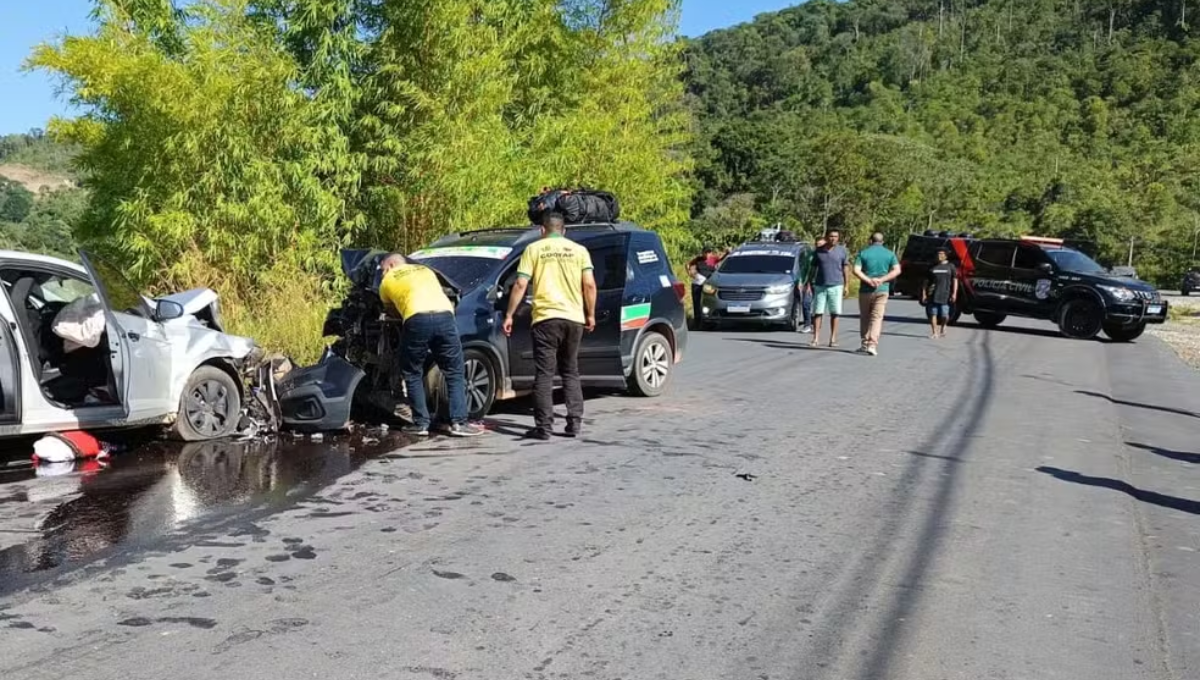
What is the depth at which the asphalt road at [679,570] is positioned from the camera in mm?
3787

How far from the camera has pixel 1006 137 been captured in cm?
8712

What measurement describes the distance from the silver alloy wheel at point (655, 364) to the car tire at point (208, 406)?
4.00m

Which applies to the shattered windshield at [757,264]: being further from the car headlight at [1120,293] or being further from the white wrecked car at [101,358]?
the white wrecked car at [101,358]

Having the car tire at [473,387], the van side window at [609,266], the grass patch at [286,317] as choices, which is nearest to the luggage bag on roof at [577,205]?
the van side window at [609,266]

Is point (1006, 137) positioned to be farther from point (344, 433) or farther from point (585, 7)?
point (344, 433)

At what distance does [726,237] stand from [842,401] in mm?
32273

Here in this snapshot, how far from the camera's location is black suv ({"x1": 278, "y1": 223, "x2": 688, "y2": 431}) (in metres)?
8.28

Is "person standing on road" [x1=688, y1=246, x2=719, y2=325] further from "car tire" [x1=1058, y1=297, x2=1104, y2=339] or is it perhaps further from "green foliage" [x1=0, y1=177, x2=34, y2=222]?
"green foliage" [x1=0, y1=177, x2=34, y2=222]

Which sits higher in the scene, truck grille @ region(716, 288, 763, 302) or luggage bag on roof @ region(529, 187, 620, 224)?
luggage bag on roof @ region(529, 187, 620, 224)

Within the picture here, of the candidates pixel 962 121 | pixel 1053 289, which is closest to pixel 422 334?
pixel 1053 289

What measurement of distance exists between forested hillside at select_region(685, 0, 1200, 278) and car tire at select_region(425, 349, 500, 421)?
39.6 meters

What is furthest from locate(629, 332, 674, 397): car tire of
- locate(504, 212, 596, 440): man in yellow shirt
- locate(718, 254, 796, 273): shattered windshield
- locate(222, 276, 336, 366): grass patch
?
locate(718, 254, 796, 273): shattered windshield

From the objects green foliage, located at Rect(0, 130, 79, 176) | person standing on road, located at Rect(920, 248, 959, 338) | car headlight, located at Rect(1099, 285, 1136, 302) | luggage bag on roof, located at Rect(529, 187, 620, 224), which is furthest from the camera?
green foliage, located at Rect(0, 130, 79, 176)

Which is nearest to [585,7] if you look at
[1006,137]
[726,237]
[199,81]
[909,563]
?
[199,81]
